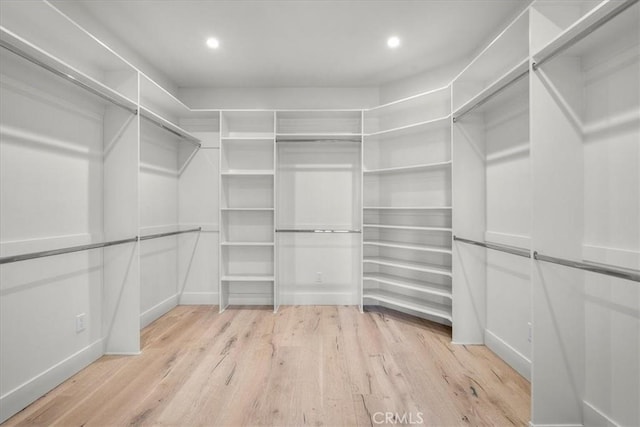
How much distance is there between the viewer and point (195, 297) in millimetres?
3484

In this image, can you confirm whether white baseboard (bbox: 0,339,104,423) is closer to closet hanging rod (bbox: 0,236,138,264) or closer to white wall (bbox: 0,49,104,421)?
white wall (bbox: 0,49,104,421)

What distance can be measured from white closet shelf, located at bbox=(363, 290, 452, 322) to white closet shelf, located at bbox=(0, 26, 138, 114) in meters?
2.89

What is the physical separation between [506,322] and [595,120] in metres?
1.54

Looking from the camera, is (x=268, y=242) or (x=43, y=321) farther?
(x=268, y=242)

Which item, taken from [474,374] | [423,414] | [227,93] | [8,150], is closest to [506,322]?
[474,374]

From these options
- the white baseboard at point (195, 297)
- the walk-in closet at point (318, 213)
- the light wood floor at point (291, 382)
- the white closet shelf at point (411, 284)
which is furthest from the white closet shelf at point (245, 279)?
the white closet shelf at point (411, 284)

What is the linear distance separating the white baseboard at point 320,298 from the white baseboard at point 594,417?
7.20 ft

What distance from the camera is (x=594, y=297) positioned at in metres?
1.47

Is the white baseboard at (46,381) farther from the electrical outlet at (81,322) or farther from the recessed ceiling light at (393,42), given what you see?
the recessed ceiling light at (393,42)

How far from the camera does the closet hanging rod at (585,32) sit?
1118 millimetres

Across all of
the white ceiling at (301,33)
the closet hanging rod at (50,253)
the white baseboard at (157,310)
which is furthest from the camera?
the white baseboard at (157,310)

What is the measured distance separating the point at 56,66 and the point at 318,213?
256 cm

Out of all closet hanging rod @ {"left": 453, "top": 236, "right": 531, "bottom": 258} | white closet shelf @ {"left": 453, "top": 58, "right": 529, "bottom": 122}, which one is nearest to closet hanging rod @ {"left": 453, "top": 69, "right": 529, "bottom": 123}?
white closet shelf @ {"left": 453, "top": 58, "right": 529, "bottom": 122}

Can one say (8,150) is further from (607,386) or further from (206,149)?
(607,386)
